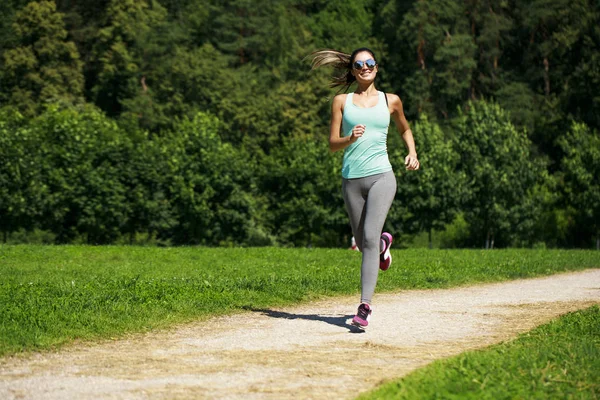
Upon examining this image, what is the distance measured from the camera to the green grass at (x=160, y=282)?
30.2ft

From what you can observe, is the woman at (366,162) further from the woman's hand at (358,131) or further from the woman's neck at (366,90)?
the woman's hand at (358,131)

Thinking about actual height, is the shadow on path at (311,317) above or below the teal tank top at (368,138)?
below

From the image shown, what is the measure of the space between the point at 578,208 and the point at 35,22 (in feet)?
123

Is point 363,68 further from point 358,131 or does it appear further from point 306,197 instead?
point 306,197

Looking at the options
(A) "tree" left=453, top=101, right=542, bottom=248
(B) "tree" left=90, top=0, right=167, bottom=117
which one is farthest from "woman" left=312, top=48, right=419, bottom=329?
(B) "tree" left=90, top=0, right=167, bottom=117

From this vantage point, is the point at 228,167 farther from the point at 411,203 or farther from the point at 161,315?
the point at 161,315

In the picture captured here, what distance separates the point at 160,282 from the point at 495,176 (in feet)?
142

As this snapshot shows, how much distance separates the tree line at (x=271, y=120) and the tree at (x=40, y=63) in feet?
0.47

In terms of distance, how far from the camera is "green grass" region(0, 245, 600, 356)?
921 cm

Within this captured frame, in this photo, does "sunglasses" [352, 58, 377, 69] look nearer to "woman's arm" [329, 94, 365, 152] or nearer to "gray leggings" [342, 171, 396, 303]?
"woman's arm" [329, 94, 365, 152]

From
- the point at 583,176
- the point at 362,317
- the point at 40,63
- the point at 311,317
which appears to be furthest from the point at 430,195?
the point at 362,317

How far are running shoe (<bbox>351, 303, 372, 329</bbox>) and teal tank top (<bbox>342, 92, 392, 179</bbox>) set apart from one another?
51.3 inches

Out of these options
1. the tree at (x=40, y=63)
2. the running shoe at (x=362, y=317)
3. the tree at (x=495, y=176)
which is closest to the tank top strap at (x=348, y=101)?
the running shoe at (x=362, y=317)

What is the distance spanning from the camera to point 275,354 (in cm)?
760
